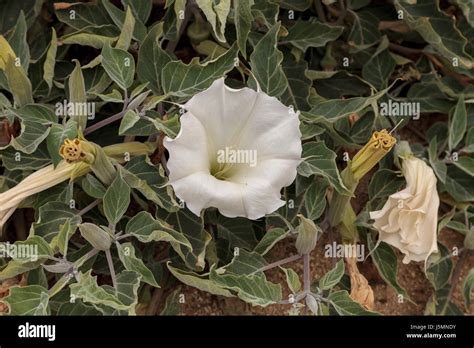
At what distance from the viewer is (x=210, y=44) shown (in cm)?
148

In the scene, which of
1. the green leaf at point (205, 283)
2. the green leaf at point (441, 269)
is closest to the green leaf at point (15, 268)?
the green leaf at point (205, 283)

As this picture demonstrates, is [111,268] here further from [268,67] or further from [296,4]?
[296,4]

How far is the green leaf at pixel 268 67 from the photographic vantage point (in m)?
1.33

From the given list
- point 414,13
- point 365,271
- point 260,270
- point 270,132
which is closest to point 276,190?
point 270,132

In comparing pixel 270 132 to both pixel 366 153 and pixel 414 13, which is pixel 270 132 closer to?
pixel 366 153

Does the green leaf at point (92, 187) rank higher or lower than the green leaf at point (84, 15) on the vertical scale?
lower

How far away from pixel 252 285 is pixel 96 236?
27 centimetres

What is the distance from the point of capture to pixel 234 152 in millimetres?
1227

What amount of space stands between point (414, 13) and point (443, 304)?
59cm

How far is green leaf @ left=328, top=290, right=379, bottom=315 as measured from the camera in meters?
1.26

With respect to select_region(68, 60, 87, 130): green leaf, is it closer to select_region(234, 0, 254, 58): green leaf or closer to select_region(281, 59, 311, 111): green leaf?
select_region(234, 0, 254, 58): green leaf

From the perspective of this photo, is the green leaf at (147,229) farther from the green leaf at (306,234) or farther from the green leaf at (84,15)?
the green leaf at (84,15)

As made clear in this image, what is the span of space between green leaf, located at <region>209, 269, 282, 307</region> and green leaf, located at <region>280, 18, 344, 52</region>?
50 centimetres

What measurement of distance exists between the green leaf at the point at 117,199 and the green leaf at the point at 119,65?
0.51ft
